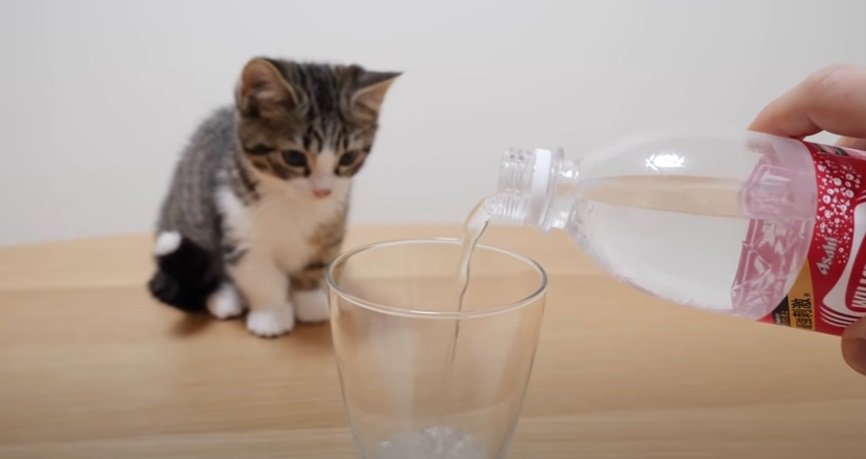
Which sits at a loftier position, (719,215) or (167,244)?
(719,215)

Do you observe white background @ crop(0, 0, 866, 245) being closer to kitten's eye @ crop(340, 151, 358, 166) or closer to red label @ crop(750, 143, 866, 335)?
kitten's eye @ crop(340, 151, 358, 166)

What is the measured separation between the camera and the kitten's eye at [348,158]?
0.86 m

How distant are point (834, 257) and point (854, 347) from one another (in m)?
0.11

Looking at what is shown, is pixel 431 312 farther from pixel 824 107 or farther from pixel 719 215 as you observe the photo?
pixel 824 107

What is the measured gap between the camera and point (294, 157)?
0.83 m

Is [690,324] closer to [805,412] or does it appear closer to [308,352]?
[805,412]

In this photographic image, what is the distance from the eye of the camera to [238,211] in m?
0.85

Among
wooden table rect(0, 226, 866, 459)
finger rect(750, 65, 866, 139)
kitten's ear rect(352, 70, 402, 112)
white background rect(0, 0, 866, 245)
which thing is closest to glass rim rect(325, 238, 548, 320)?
wooden table rect(0, 226, 866, 459)

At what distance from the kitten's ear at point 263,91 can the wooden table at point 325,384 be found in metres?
0.24

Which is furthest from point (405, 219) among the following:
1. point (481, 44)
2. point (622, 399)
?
point (622, 399)

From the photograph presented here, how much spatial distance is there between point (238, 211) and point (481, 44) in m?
0.67

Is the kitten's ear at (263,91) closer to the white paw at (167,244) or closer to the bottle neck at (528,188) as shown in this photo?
the white paw at (167,244)

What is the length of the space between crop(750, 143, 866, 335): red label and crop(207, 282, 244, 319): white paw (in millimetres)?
563

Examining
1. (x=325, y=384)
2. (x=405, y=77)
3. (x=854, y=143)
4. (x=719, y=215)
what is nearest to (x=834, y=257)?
(x=719, y=215)
